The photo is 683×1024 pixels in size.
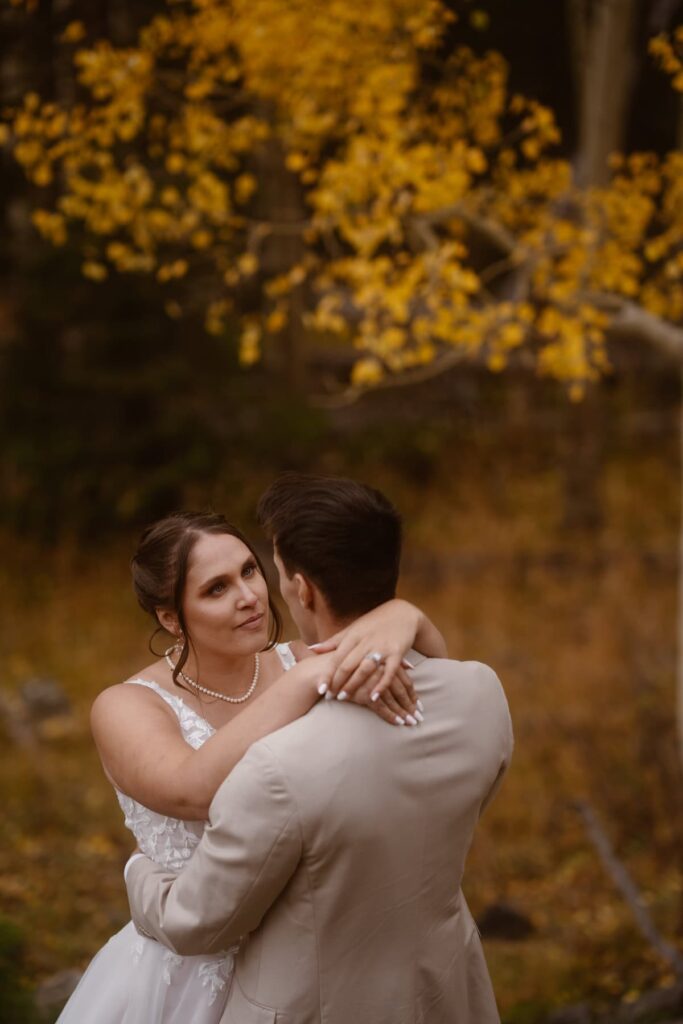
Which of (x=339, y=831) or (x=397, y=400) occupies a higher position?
(x=339, y=831)

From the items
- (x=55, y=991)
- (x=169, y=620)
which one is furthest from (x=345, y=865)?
(x=55, y=991)

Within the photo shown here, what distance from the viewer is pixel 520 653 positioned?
28.5ft

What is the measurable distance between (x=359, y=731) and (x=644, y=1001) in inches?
122

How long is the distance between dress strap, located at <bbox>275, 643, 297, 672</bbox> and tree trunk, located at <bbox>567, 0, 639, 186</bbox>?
19.1 ft

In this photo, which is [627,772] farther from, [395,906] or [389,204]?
[395,906]

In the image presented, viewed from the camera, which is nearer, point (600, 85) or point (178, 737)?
point (178, 737)

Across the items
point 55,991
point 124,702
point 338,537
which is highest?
point 338,537

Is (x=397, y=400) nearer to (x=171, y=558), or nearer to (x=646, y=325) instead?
(x=646, y=325)

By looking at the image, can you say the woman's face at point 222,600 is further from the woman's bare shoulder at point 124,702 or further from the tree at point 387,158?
the tree at point 387,158

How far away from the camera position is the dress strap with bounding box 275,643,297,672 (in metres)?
2.59

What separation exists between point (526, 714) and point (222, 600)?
5.62m

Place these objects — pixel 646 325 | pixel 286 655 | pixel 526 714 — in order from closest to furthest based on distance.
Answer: pixel 286 655 → pixel 646 325 → pixel 526 714

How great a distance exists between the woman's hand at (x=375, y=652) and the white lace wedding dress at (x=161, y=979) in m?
0.57

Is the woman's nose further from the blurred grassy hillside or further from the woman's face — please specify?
the blurred grassy hillside
